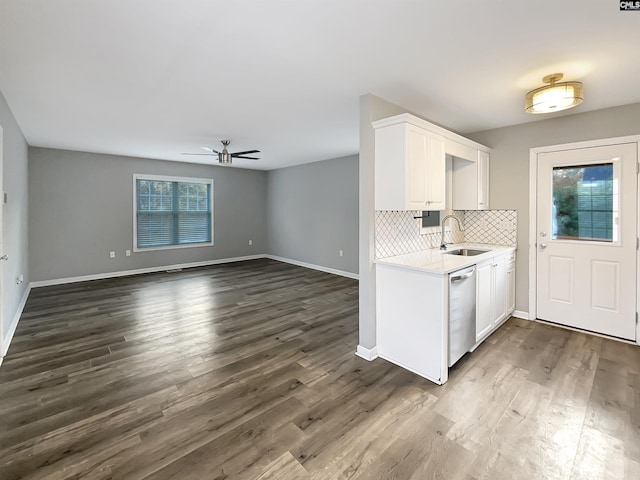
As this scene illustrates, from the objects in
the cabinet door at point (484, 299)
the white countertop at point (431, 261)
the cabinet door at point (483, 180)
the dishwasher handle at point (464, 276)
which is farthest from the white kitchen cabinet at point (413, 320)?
the cabinet door at point (483, 180)

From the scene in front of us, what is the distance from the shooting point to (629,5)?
67.7 inches

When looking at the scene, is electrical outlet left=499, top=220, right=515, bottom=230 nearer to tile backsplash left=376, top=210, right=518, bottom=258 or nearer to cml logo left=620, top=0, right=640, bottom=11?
tile backsplash left=376, top=210, right=518, bottom=258

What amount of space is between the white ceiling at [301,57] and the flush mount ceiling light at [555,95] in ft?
0.31

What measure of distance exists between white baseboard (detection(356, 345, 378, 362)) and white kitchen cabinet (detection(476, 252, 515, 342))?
3.47 ft

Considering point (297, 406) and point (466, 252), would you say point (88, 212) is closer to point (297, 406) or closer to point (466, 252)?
point (297, 406)

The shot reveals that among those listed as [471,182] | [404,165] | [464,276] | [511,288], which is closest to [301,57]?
[404,165]

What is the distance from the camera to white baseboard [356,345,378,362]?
294cm

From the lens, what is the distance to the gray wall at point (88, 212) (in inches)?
222

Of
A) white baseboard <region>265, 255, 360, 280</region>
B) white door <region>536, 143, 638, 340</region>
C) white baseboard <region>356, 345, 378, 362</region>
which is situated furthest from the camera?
white baseboard <region>265, 255, 360, 280</region>

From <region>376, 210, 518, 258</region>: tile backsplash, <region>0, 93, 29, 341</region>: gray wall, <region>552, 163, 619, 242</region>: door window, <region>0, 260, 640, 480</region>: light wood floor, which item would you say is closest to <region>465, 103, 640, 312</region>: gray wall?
<region>376, 210, 518, 258</region>: tile backsplash

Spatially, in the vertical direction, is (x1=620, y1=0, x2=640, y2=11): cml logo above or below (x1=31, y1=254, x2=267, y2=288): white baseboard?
above

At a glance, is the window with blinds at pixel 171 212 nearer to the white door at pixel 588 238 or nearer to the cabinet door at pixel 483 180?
the cabinet door at pixel 483 180

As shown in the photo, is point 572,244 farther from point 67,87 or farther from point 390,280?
point 67,87

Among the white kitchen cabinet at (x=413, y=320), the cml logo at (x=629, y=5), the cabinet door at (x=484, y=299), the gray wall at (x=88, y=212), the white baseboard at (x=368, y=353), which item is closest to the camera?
the cml logo at (x=629, y=5)
